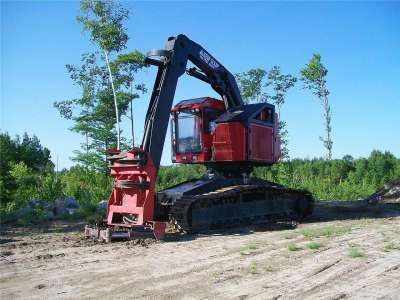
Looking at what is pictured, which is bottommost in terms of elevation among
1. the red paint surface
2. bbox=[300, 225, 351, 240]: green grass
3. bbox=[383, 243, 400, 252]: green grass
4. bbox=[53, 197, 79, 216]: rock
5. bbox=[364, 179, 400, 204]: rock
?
bbox=[383, 243, 400, 252]: green grass

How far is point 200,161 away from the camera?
38.5ft

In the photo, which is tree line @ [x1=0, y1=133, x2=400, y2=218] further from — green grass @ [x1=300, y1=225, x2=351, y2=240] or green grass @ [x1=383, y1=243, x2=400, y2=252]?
green grass @ [x1=383, y1=243, x2=400, y2=252]

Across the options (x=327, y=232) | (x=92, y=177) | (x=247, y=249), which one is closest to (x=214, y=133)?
(x=327, y=232)

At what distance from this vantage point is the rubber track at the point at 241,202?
9.82 meters

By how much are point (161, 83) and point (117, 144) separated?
61.2 feet

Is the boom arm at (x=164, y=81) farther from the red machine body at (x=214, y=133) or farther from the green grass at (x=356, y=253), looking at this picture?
the green grass at (x=356, y=253)

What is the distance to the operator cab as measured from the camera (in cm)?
1172

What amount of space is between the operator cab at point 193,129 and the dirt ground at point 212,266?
2.55 meters

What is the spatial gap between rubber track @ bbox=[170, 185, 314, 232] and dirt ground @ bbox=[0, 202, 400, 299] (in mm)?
572

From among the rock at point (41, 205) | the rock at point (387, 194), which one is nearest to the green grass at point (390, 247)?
the rock at point (41, 205)

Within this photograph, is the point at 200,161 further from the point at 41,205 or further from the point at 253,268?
the point at 41,205

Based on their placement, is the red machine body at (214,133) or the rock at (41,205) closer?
the red machine body at (214,133)

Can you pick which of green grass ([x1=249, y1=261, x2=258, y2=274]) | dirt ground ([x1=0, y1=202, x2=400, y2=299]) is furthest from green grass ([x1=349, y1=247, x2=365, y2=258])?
green grass ([x1=249, y1=261, x2=258, y2=274])

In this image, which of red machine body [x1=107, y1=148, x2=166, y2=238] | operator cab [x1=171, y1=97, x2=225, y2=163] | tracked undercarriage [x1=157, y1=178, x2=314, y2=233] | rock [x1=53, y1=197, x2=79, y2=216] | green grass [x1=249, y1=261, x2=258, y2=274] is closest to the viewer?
green grass [x1=249, y1=261, x2=258, y2=274]
